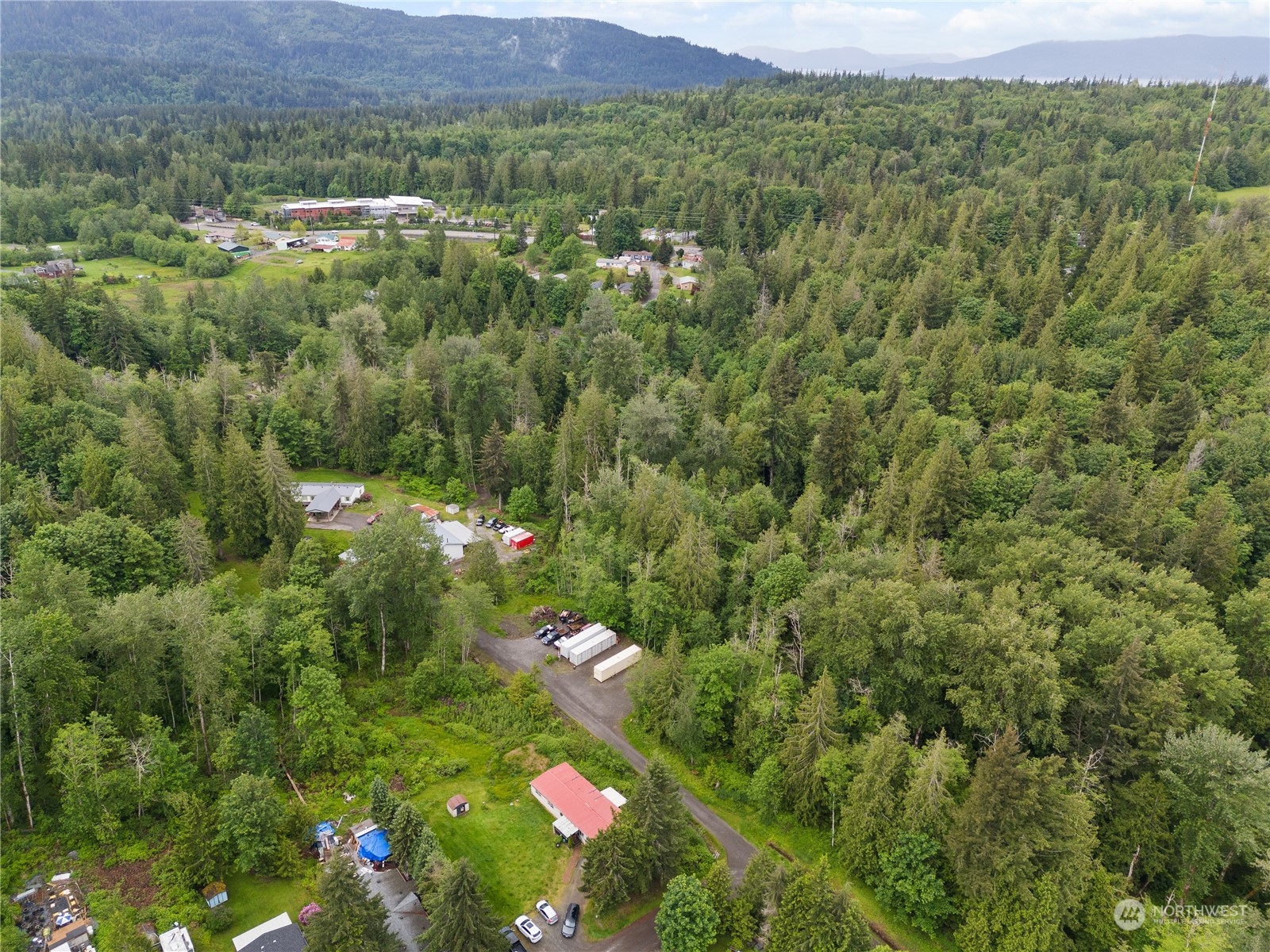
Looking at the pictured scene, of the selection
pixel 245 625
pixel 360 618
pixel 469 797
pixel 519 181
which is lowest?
pixel 469 797

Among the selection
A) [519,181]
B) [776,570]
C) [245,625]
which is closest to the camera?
[245,625]

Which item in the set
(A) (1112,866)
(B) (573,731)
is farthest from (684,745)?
(A) (1112,866)

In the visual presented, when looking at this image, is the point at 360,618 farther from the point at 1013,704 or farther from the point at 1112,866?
the point at 1112,866

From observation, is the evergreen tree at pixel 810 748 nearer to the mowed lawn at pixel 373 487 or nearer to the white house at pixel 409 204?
the mowed lawn at pixel 373 487

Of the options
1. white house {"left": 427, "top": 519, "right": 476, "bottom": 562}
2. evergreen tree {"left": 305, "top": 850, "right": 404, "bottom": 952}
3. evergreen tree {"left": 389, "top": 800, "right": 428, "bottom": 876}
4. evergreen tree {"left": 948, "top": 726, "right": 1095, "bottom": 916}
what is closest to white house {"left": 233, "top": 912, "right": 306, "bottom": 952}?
evergreen tree {"left": 305, "top": 850, "right": 404, "bottom": 952}

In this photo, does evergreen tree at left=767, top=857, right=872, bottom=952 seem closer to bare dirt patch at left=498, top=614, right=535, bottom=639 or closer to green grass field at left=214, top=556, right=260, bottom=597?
bare dirt patch at left=498, top=614, right=535, bottom=639

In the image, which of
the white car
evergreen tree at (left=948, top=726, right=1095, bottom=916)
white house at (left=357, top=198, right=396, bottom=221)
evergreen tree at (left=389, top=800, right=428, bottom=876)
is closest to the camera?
evergreen tree at (left=948, top=726, right=1095, bottom=916)
